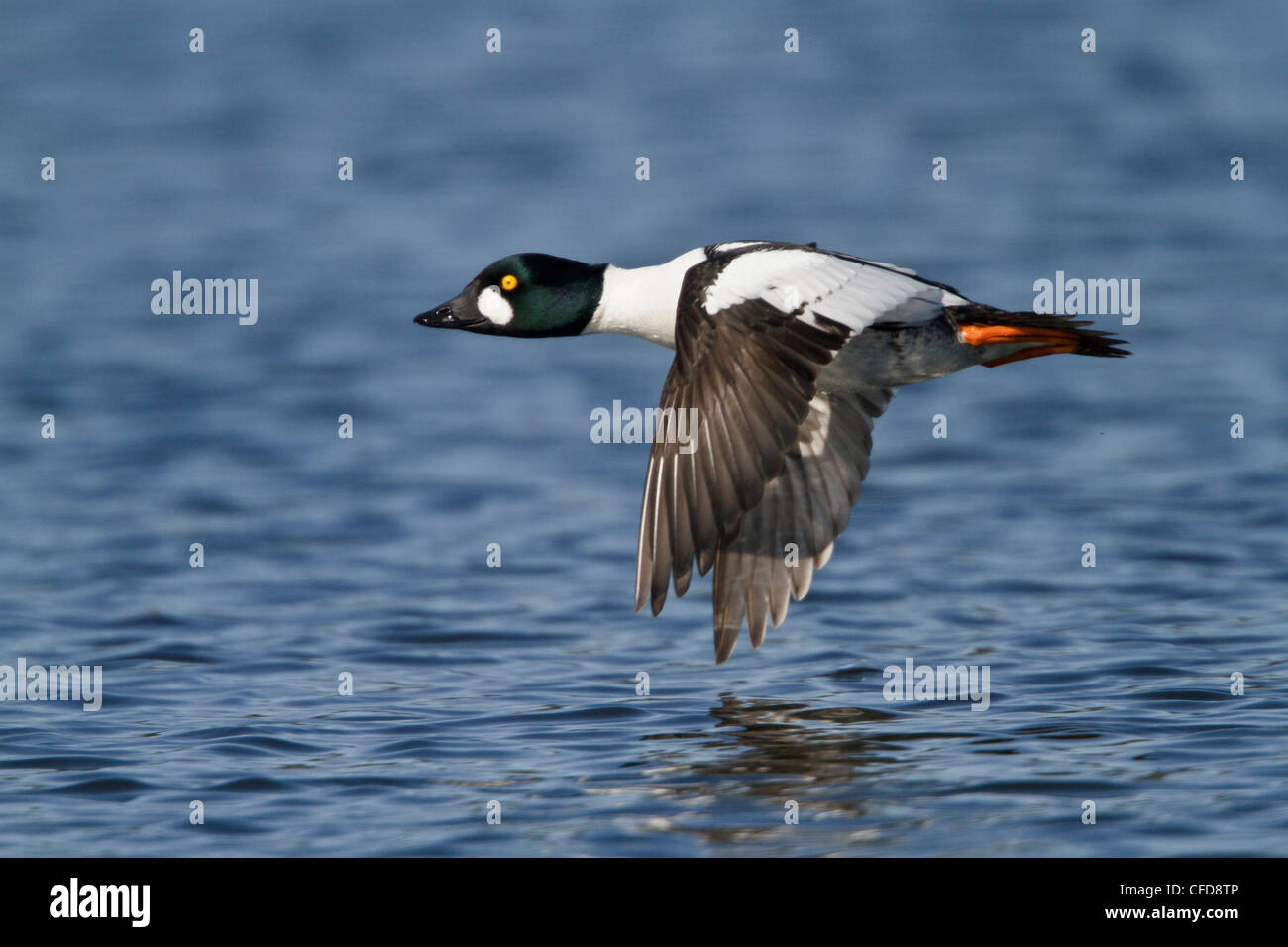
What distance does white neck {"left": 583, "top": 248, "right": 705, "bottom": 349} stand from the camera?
9203 millimetres

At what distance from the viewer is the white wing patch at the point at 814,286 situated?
25.6 ft

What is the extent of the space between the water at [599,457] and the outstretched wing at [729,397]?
1.10 metres

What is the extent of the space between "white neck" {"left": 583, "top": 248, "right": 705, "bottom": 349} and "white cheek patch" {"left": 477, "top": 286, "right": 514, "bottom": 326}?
1.54 ft

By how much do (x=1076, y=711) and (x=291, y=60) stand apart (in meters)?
19.1

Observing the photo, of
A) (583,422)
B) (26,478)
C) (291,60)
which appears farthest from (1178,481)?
(291,60)

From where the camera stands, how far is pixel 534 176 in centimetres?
2091
